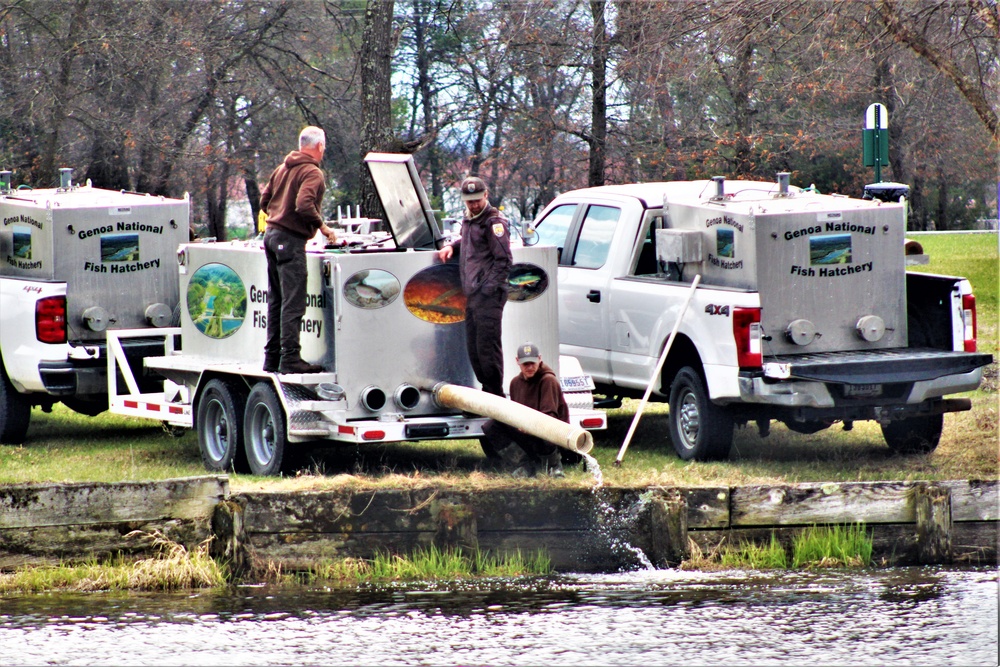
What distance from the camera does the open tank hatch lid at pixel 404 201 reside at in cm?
1024

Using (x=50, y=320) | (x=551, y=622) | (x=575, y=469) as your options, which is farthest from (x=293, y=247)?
(x=551, y=622)

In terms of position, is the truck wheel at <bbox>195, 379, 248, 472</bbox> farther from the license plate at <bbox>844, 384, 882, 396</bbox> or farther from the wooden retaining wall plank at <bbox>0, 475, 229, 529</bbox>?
the license plate at <bbox>844, 384, 882, 396</bbox>

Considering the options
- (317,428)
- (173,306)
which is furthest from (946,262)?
(317,428)

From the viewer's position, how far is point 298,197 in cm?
1006

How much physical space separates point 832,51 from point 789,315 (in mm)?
5643

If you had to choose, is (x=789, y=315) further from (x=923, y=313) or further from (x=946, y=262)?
(x=946, y=262)

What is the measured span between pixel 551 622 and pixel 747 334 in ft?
11.5

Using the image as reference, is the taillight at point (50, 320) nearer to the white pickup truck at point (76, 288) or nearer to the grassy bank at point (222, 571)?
the white pickup truck at point (76, 288)

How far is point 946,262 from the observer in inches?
953

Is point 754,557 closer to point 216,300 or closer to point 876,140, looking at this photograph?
point 216,300

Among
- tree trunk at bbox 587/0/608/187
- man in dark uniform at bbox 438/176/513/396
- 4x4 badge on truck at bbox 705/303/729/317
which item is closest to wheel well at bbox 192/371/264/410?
man in dark uniform at bbox 438/176/513/396

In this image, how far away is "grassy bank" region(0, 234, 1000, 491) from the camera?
31.9ft

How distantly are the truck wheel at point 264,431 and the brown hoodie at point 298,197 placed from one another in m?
1.15

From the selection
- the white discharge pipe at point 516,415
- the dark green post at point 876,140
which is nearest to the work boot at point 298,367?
the white discharge pipe at point 516,415
